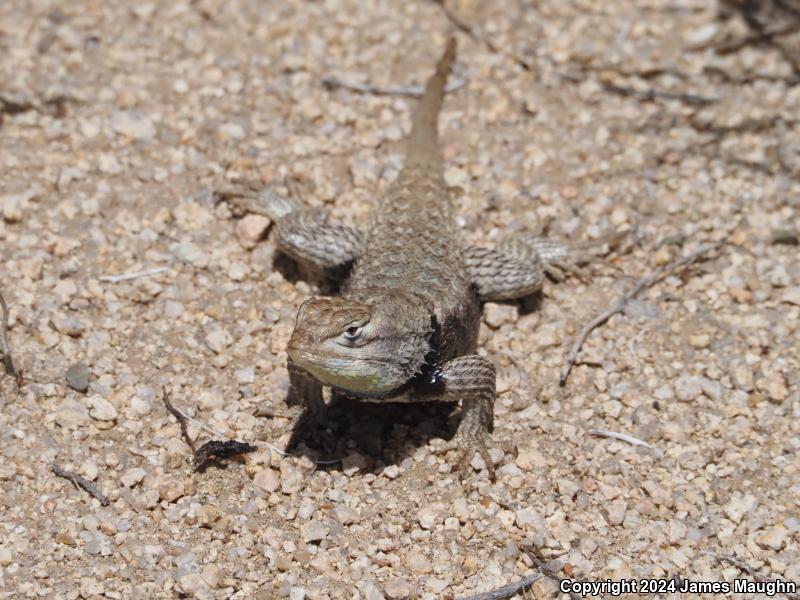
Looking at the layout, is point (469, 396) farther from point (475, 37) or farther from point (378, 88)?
point (475, 37)

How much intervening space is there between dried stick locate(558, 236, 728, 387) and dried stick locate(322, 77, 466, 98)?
93.8 inches

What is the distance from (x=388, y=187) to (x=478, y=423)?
7.01ft

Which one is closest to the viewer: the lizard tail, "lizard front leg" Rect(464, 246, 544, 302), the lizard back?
the lizard back

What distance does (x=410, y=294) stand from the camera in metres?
5.93

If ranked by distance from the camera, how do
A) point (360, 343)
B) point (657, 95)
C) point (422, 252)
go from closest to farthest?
point (360, 343) → point (422, 252) → point (657, 95)

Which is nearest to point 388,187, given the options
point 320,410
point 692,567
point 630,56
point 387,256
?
point 387,256

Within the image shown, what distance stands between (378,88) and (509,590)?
14.5 ft

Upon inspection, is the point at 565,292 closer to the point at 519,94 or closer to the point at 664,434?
the point at 664,434

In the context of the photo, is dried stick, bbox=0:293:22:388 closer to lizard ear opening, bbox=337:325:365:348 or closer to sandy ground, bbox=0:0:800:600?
sandy ground, bbox=0:0:800:600

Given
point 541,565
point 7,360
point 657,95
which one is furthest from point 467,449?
point 657,95

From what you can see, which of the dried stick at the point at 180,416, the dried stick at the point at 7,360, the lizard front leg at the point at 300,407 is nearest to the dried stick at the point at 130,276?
the dried stick at the point at 7,360

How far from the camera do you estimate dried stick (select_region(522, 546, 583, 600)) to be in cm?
537

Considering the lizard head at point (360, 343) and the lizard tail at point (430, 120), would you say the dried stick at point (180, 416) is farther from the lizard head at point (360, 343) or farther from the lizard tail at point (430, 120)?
the lizard tail at point (430, 120)

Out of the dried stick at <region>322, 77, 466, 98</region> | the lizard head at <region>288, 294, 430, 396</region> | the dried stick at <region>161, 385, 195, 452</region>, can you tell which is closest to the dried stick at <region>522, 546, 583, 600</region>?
the lizard head at <region>288, 294, 430, 396</region>
